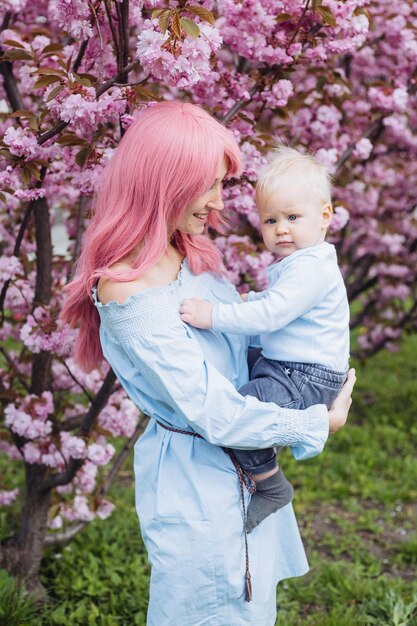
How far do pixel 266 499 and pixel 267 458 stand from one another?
0.40ft

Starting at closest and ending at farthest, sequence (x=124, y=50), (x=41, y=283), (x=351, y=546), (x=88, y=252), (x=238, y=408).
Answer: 1. (x=238, y=408)
2. (x=88, y=252)
3. (x=124, y=50)
4. (x=41, y=283)
5. (x=351, y=546)

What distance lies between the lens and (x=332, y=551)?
3.76 meters

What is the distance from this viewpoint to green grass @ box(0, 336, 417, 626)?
313 centimetres

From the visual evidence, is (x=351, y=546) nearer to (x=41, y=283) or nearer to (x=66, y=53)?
(x=41, y=283)

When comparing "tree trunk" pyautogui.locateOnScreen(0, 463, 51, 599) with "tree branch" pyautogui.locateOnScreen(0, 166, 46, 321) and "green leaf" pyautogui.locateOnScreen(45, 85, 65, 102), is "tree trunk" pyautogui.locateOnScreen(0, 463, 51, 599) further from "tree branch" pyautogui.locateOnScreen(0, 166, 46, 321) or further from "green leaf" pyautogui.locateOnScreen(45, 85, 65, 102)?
"green leaf" pyautogui.locateOnScreen(45, 85, 65, 102)

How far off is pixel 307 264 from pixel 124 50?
2.70 feet

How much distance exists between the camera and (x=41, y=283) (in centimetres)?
297

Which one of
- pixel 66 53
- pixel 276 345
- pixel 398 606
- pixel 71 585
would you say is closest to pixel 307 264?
pixel 276 345

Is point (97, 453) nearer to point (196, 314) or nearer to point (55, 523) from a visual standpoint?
point (55, 523)

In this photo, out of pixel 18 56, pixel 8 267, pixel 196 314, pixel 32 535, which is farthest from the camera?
pixel 32 535

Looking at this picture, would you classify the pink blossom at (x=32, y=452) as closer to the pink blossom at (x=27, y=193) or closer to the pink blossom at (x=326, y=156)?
the pink blossom at (x=27, y=193)

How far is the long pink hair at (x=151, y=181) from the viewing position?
69.7 inches

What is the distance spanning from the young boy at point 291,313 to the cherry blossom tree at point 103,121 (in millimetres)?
395

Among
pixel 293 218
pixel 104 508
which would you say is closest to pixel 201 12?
pixel 293 218
